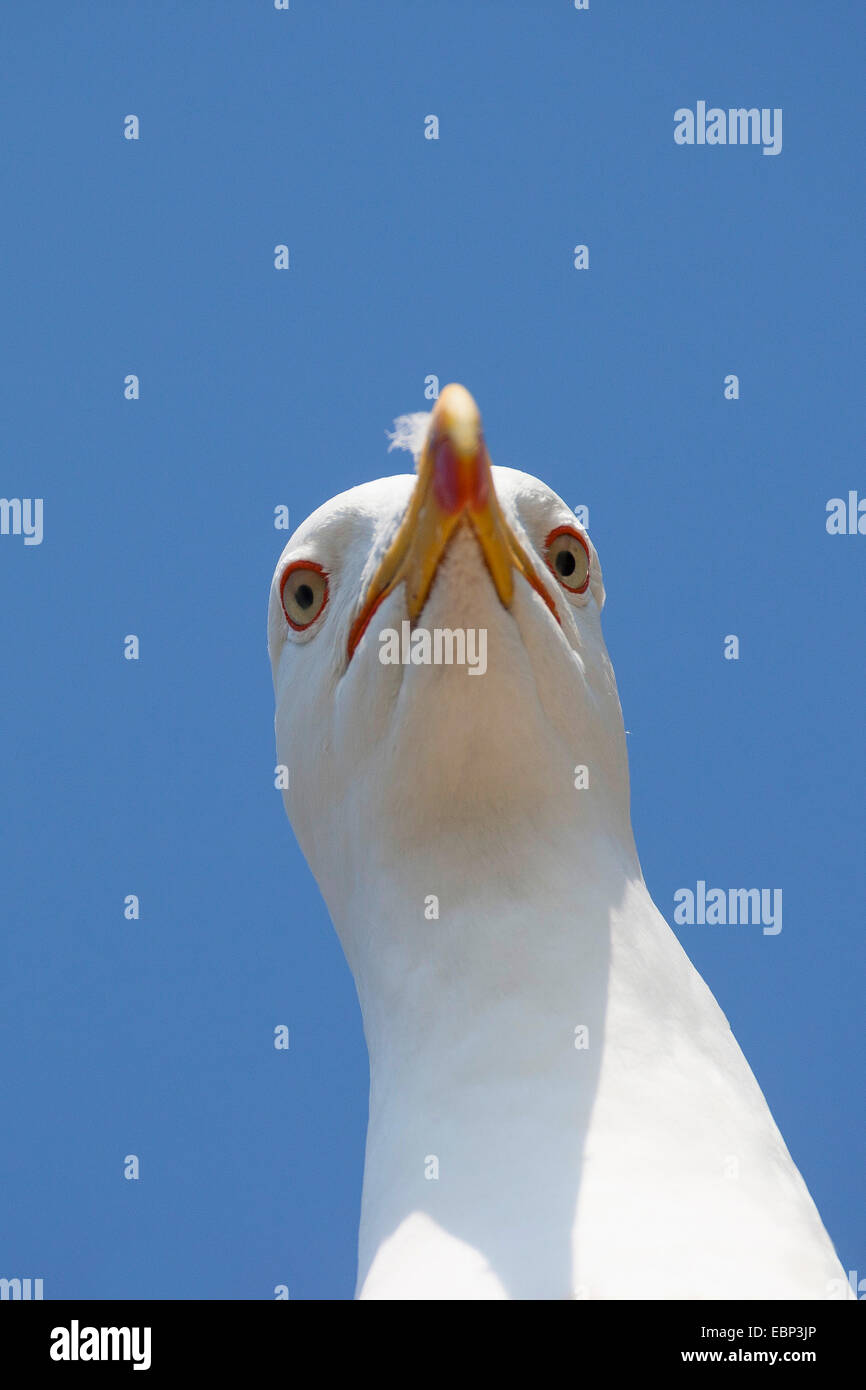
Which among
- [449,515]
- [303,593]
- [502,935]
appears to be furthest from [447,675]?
[303,593]

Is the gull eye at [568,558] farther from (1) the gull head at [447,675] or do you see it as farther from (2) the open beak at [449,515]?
(2) the open beak at [449,515]

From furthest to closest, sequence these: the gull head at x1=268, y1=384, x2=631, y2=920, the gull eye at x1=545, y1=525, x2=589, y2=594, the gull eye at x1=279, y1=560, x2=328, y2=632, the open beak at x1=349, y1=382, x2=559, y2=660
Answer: the gull eye at x1=279, y1=560, x2=328, y2=632, the gull eye at x1=545, y1=525, x2=589, y2=594, the gull head at x1=268, y1=384, x2=631, y2=920, the open beak at x1=349, y1=382, x2=559, y2=660

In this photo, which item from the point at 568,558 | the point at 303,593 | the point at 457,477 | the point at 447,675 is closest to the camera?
the point at 457,477

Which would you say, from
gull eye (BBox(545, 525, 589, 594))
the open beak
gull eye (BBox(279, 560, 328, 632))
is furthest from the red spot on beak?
gull eye (BBox(279, 560, 328, 632))

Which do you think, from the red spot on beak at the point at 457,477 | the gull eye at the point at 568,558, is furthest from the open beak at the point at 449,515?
the gull eye at the point at 568,558

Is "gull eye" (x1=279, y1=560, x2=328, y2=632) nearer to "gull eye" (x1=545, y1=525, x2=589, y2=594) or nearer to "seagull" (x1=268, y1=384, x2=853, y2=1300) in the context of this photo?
"seagull" (x1=268, y1=384, x2=853, y2=1300)

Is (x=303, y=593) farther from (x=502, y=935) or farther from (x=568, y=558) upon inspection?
(x=502, y=935)
